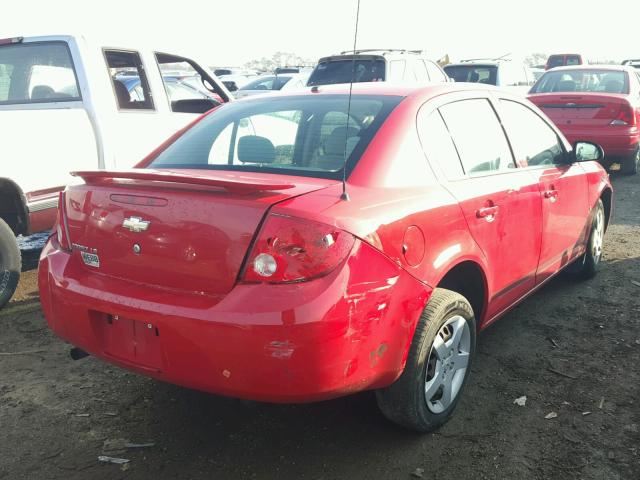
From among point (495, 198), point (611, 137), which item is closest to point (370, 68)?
point (611, 137)

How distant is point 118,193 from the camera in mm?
2689

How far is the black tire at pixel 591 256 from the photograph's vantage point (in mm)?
4980

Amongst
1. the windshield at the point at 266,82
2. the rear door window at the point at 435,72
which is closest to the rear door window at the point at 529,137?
the rear door window at the point at 435,72

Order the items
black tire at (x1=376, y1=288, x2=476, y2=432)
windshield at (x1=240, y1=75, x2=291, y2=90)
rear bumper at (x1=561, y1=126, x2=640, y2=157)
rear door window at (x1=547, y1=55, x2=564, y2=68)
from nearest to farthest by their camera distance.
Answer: black tire at (x1=376, y1=288, x2=476, y2=432)
rear bumper at (x1=561, y1=126, x2=640, y2=157)
windshield at (x1=240, y1=75, x2=291, y2=90)
rear door window at (x1=547, y1=55, x2=564, y2=68)

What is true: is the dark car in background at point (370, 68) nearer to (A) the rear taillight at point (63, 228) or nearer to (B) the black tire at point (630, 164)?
(B) the black tire at point (630, 164)

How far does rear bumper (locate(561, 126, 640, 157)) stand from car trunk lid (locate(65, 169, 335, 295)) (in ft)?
24.4

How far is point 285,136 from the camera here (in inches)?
129

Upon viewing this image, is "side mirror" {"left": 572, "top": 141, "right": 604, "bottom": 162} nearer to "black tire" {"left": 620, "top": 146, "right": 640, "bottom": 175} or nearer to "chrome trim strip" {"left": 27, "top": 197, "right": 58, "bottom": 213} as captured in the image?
"chrome trim strip" {"left": 27, "top": 197, "right": 58, "bottom": 213}

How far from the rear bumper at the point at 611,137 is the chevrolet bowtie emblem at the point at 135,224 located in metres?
7.77

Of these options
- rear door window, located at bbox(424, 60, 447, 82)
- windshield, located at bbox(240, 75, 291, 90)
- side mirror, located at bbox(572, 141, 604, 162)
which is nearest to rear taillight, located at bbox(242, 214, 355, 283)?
side mirror, located at bbox(572, 141, 604, 162)

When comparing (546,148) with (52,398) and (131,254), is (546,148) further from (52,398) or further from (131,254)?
(52,398)

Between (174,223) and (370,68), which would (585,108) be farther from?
(174,223)

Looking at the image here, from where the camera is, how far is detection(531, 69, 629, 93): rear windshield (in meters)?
10.0

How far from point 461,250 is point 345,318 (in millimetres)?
867
